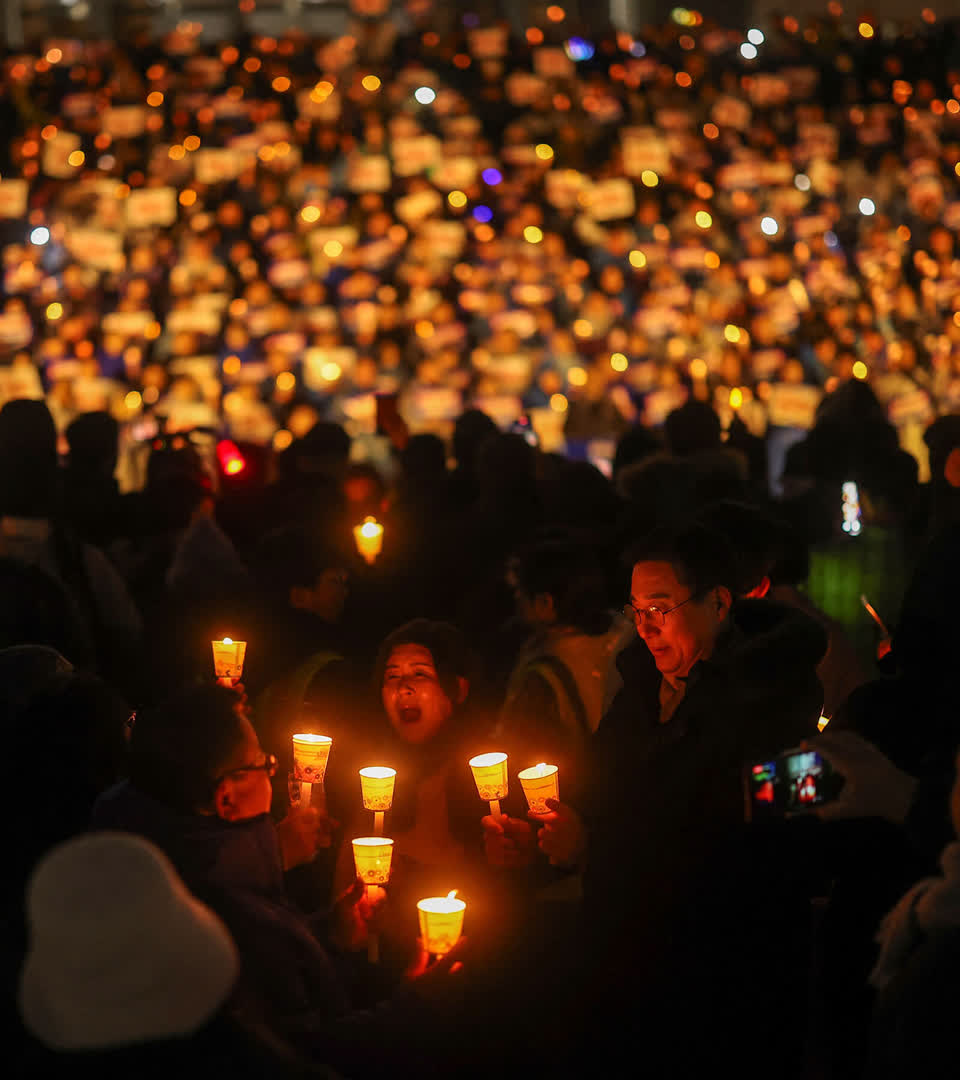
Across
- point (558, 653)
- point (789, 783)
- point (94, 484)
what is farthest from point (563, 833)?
point (94, 484)

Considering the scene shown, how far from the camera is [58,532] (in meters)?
4.98

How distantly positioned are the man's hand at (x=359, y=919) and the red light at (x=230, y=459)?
431 cm

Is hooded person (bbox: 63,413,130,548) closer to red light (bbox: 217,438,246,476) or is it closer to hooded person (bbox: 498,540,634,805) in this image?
red light (bbox: 217,438,246,476)

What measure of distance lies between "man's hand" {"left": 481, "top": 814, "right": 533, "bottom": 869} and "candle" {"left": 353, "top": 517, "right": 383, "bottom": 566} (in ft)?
8.71

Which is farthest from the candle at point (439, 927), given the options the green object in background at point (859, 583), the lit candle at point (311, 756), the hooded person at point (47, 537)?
the green object in background at point (859, 583)

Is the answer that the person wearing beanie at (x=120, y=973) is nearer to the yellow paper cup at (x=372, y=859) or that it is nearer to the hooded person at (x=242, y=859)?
the hooded person at (x=242, y=859)

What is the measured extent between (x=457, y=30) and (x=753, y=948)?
45.2 feet

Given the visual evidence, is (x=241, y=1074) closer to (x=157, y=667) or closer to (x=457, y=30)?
(x=157, y=667)

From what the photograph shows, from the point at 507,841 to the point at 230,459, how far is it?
431cm

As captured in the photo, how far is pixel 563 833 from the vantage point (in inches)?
140

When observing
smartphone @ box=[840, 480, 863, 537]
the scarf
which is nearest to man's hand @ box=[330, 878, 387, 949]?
the scarf

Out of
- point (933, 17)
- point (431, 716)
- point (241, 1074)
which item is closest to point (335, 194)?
point (933, 17)

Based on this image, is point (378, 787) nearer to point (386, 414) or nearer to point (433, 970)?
point (433, 970)

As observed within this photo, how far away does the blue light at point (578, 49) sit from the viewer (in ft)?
50.4
